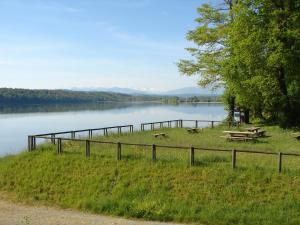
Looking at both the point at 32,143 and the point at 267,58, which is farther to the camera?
the point at 267,58

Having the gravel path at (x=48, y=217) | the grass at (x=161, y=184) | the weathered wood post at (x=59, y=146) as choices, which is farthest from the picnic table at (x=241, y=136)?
the gravel path at (x=48, y=217)

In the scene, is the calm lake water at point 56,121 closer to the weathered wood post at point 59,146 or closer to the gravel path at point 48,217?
the weathered wood post at point 59,146

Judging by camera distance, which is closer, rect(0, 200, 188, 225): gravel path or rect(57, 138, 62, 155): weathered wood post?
rect(0, 200, 188, 225): gravel path

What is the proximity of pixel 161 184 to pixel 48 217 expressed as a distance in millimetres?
5075

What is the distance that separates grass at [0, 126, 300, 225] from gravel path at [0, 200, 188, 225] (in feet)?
2.47

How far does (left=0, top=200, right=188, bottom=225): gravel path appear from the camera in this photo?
15.0 metres

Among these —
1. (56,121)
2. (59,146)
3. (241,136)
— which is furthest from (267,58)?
(56,121)

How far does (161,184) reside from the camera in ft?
59.0

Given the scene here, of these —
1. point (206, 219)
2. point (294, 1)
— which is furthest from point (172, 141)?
point (294, 1)

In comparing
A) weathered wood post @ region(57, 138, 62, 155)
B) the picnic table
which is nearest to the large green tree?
the picnic table

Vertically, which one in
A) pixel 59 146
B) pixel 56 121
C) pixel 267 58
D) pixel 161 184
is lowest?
pixel 56 121

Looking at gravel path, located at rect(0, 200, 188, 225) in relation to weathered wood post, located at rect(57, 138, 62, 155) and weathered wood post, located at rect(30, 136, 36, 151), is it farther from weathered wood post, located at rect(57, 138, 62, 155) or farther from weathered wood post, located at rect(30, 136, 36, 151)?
weathered wood post, located at rect(30, 136, 36, 151)

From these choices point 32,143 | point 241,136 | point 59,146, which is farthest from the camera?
point 241,136

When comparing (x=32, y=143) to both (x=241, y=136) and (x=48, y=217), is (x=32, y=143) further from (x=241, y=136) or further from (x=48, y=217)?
(x=241, y=136)
